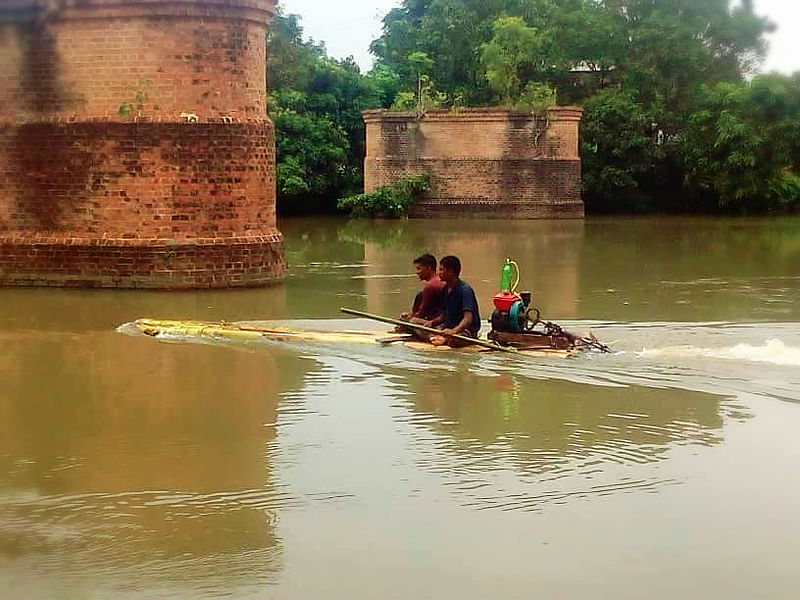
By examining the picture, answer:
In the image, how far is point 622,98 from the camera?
1494 inches

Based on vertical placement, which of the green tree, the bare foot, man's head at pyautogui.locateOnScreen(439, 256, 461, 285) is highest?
the green tree

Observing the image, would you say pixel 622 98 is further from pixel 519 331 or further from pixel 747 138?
pixel 519 331

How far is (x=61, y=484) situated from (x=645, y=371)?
17.3 feet

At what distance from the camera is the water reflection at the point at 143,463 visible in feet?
19.0

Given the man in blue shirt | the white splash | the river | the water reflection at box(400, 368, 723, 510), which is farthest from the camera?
the man in blue shirt

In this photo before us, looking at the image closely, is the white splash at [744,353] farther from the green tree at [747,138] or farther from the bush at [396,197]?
the green tree at [747,138]

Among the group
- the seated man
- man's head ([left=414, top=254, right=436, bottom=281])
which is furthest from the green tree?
man's head ([left=414, top=254, right=436, bottom=281])

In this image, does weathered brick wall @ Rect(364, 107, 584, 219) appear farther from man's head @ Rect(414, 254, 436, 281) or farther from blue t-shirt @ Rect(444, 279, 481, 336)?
blue t-shirt @ Rect(444, 279, 481, 336)

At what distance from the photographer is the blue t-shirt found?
36.0 feet

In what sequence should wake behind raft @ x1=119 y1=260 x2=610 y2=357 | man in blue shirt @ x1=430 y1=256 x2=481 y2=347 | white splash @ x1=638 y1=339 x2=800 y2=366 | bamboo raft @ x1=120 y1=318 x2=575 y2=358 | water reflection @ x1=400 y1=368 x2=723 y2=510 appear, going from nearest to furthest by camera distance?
1. water reflection @ x1=400 y1=368 x2=723 y2=510
2. white splash @ x1=638 y1=339 x2=800 y2=366
3. wake behind raft @ x1=119 y1=260 x2=610 y2=357
4. bamboo raft @ x1=120 y1=318 x2=575 y2=358
5. man in blue shirt @ x1=430 y1=256 x2=481 y2=347

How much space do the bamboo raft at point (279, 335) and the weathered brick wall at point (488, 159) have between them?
74.7 ft

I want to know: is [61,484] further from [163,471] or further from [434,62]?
[434,62]

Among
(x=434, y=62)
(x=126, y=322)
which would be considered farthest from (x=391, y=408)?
(x=434, y=62)

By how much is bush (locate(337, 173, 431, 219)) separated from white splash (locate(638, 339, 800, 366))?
24.0m
